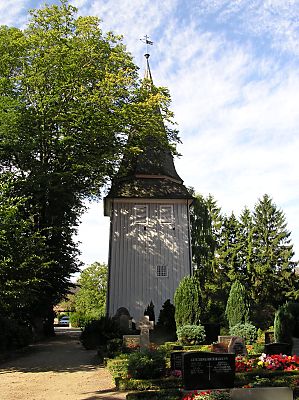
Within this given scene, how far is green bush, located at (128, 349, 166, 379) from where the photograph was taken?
37.7ft

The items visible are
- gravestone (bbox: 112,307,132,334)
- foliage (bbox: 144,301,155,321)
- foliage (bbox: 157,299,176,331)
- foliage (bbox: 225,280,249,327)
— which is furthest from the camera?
foliage (bbox: 144,301,155,321)

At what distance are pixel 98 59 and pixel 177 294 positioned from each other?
540 inches

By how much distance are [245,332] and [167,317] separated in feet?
16.6

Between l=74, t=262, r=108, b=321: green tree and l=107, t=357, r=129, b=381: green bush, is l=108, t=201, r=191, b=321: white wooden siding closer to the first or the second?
l=107, t=357, r=129, b=381: green bush

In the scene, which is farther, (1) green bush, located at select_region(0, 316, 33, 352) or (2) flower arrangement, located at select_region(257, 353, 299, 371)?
(1) green bush, located at select_region(0, 316, 33, 352)

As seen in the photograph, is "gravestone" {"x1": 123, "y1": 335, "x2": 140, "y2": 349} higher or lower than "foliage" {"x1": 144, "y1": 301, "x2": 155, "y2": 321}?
lower

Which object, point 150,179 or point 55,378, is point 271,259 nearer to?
point 150,179

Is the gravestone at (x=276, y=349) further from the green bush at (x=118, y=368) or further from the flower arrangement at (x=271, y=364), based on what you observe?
the green bush at (x=118, y=368)

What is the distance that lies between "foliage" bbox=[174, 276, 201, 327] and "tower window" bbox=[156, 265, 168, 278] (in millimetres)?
4888

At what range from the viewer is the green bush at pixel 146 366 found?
11492 mm

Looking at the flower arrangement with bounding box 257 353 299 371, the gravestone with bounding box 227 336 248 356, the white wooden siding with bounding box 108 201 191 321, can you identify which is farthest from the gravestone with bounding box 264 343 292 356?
the white wooden siding with bounding box 108 201 191 321

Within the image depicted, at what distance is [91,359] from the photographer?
17359mm

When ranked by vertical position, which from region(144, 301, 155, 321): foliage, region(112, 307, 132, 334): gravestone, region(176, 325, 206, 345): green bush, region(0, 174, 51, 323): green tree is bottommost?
region(176, 325, 206, 345): green bush

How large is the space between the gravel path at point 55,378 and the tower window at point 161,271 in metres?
8.26
